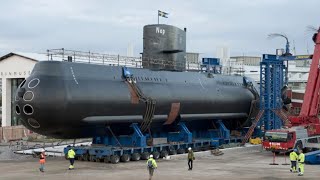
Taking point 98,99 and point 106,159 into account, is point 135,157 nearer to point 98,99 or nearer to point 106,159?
point 106,159

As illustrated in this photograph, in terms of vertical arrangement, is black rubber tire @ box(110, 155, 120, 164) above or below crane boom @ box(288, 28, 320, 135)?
below

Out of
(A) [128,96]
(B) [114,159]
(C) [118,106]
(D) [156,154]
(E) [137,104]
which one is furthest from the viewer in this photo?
(D) [156,154]

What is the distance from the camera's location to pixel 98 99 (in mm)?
29359

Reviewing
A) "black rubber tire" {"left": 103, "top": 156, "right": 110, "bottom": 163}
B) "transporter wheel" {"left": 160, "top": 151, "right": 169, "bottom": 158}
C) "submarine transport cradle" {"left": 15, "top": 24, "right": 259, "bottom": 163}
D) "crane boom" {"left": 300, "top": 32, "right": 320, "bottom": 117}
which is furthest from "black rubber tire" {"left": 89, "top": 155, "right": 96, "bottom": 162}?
"crane boom" {"left": 300, "top": 32, "right": 320, "bottom": 117}

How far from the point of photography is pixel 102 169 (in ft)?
90.8

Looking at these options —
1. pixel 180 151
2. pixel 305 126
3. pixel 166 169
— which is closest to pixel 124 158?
pixel 166 169

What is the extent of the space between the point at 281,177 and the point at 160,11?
20.3m

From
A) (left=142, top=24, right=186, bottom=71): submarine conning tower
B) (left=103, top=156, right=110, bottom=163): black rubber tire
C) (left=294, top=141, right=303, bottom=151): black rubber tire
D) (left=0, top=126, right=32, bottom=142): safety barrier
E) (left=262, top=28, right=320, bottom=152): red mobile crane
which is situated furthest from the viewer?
(left=0, top=126, right=32, bottom=142): safety barrier

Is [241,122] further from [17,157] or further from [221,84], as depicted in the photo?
[17,157]

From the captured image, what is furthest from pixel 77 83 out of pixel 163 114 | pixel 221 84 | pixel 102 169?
pixel 221 84

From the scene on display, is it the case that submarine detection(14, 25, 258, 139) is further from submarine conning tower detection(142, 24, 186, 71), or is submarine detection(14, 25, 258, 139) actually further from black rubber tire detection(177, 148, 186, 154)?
black rubber tire detection(177, 148, 186, 154)

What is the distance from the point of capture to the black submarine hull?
91.0 feet

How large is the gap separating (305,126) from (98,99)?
1678 cm

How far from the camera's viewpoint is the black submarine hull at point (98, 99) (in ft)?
91.0
